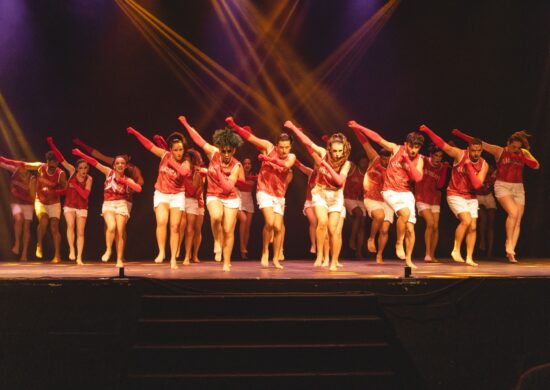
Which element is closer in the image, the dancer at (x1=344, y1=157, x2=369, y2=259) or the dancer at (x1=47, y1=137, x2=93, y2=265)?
the dancer at (x1=47, y1=137, x2=93, y2=265)

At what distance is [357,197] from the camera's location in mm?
12422

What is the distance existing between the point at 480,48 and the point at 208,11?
5372 millimetres

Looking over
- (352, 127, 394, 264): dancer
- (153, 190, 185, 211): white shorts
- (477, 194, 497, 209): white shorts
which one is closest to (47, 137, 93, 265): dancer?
(153, 190, 185, 211): white shorts

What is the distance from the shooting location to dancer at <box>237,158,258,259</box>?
480 inches

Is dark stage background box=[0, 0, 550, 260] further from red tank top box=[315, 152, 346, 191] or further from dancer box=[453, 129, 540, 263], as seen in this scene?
red tank top box=[315, 152, 346, 191]

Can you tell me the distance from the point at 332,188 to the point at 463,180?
2290 mm

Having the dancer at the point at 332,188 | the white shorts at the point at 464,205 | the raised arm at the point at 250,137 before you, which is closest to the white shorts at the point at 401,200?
the dancer at the point at 332,188

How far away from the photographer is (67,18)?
12.7m
